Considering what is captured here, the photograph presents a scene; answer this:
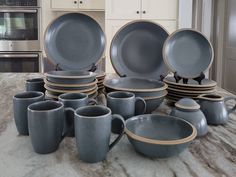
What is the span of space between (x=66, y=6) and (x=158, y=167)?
3163 millimetres

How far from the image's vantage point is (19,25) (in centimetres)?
326

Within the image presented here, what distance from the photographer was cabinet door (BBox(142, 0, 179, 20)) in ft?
10.4

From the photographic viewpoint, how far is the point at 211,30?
428 centimetres

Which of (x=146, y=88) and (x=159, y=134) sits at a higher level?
(x=146, y=88)

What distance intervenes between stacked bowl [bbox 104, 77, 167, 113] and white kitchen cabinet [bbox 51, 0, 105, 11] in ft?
8.26

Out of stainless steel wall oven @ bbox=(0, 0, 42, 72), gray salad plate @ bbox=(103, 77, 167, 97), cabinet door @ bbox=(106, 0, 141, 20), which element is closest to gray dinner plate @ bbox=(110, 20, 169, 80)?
gray salad plate @ bbox=(103, 77, 167, 97)

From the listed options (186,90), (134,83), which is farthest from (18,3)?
(186,90)

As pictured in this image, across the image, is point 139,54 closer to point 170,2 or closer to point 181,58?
point 181,58

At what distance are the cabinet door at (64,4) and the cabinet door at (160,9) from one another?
0.91 meters

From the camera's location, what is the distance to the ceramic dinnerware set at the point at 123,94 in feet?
2.21

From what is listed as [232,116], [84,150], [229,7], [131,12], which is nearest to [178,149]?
[84,150]

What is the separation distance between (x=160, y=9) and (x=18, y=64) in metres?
1.90

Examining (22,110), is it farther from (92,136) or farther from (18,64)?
(18,64)

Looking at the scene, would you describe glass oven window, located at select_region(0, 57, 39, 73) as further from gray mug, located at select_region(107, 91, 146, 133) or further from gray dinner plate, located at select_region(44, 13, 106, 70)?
gray mug, located at select_region(107, 91, 146, 133)
